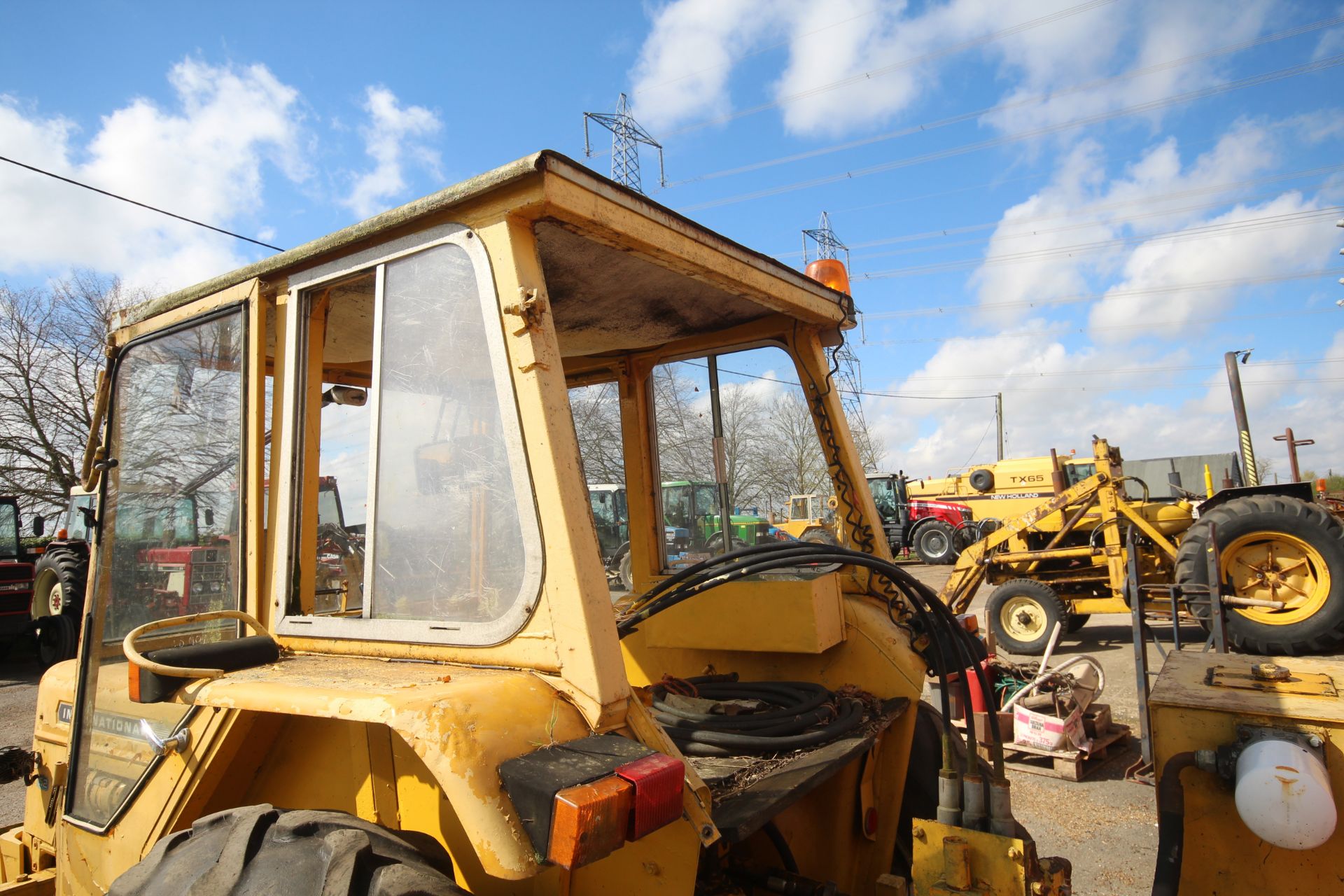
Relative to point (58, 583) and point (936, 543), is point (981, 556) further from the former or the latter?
point (58, 583)

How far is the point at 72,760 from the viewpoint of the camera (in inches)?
89.3

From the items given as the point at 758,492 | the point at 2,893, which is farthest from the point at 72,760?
the point at 758,492

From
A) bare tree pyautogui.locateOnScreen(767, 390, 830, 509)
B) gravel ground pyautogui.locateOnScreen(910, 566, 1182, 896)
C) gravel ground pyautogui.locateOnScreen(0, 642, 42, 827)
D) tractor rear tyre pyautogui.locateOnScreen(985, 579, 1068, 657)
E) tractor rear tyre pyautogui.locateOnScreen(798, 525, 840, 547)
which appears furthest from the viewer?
tractor rear tyre pyautogui.locateOnScreen(985, 579, 1068, 657)

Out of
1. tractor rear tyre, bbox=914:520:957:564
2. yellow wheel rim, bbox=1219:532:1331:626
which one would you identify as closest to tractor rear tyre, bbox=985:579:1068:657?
yellow wheel rim, bbox=1219:532:1331:626

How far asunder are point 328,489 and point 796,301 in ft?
4.97

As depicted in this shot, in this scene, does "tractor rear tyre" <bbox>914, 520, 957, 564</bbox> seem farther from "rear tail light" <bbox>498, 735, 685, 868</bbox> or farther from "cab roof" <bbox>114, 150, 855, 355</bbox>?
"rear tail light" <bbox>498, 735, 685, 868</bbox>

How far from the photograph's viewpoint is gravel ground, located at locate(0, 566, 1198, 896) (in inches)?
168

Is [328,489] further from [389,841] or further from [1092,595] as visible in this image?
[1092,595]

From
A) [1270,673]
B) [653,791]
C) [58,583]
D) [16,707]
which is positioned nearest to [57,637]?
[58,583]

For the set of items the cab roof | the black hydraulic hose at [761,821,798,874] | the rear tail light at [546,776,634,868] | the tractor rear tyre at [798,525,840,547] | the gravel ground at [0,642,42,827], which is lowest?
the gravel ground at [0,642,42,827]

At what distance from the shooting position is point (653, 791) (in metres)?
1.37

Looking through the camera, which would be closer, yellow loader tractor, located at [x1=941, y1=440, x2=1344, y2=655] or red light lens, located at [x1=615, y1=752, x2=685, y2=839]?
red light lens, located at [x1=615, y1=752, x2=685, y2=839]

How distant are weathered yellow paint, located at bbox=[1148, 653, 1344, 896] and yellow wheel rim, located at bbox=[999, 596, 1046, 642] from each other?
28.4 feet

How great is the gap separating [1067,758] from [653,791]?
18.0 feet
